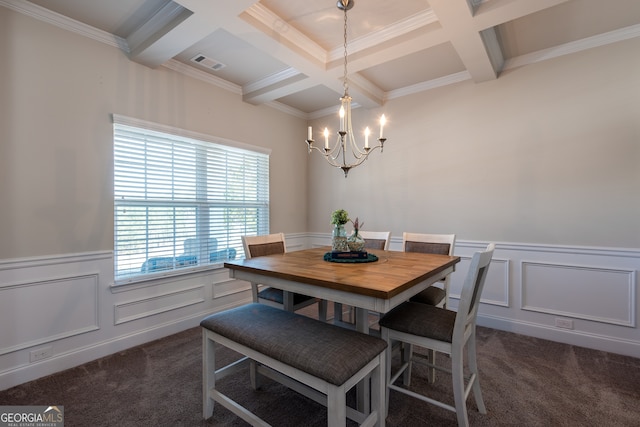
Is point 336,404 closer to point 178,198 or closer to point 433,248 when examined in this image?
point 433,248

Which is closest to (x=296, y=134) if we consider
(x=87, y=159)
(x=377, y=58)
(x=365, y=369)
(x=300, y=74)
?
(x=300, y=74)

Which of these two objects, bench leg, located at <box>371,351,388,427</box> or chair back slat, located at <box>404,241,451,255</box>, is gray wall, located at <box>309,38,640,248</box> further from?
bench leg, located at <box>371,351,388,427</box>

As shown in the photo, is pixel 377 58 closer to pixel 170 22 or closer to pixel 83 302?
pixel 170 22

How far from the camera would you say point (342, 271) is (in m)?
1.78

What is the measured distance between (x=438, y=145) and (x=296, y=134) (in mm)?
2077

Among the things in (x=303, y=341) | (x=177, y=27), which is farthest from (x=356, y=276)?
(x=177, y=27)

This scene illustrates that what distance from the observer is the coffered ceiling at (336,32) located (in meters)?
2.13

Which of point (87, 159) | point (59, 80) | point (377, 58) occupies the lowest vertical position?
point (87, 159)

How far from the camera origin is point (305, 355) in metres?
1.34

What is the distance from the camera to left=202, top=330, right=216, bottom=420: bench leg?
1.75 m

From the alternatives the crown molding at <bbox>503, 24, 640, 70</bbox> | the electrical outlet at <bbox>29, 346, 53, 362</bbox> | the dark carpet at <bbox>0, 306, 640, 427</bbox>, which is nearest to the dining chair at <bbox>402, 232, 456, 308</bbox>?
the dark carpet at <bbox>0, 306, 640, 427</bbox>

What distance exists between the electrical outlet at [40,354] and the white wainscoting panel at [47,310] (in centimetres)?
6

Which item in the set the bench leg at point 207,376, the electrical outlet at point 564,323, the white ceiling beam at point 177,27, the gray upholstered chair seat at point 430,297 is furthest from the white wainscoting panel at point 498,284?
the white ceiling beam at point 177,27

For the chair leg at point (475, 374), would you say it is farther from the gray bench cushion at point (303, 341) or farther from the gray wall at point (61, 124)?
the gray wall at point (61, 124)
